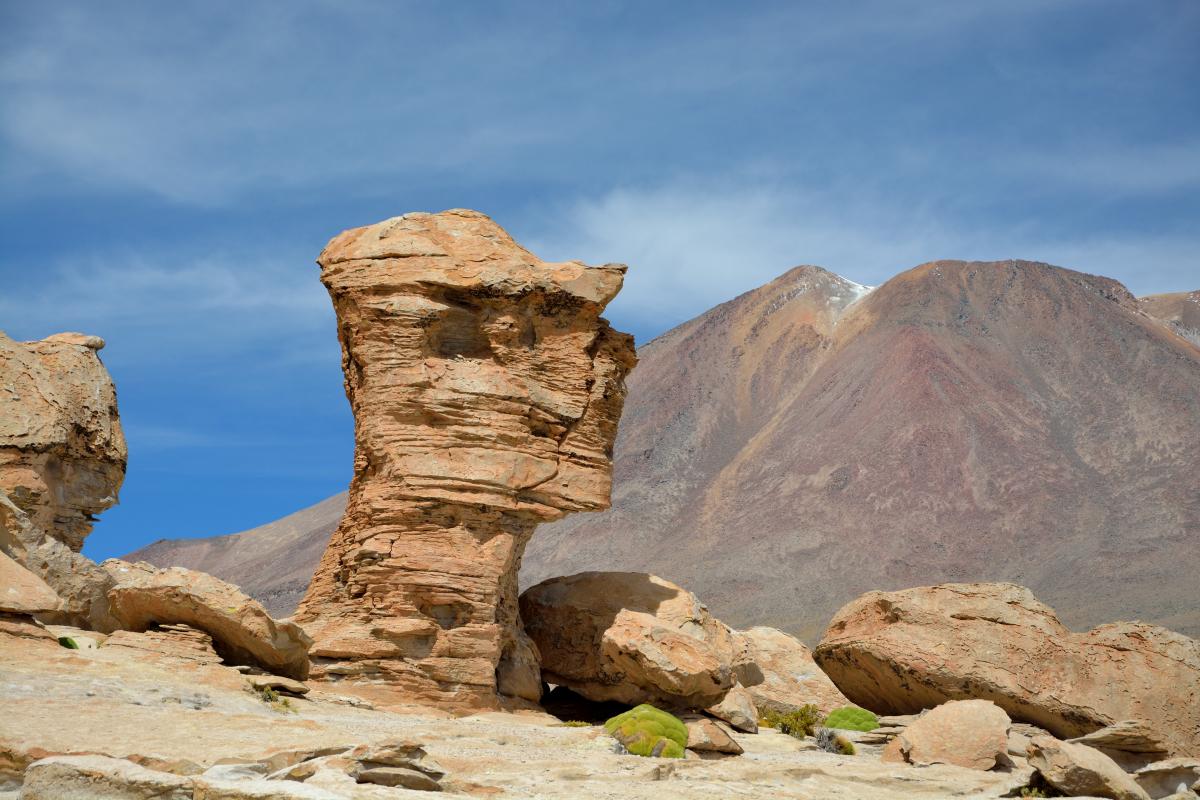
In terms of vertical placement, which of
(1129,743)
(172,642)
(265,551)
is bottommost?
(1129,743)

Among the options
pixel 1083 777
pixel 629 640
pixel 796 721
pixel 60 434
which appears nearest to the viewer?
pixel 1083 777

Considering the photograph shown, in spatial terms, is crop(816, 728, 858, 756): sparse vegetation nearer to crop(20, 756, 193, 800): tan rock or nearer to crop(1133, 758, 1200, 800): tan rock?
crop(1133, 758, 1200, 800): tan rock

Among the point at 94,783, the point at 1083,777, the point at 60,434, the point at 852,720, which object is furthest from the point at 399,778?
the point at 852,720

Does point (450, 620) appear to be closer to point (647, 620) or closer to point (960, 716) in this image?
point (647, 620)

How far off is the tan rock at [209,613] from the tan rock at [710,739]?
5647mm

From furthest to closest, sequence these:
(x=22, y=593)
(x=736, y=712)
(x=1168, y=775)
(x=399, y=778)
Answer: (x=736, y=712), (x=1168, y=775), (x=22, y=593), (x=399, y=778)

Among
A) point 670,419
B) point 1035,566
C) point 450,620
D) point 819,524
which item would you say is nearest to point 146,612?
point 450,620

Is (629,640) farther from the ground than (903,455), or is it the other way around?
(903,455)

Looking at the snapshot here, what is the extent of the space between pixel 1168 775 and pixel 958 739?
2779 mm

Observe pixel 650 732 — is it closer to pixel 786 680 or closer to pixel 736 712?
pixel 736 712

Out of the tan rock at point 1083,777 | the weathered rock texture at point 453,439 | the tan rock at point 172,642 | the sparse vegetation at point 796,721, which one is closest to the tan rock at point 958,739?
the tan rock at point 1083,777

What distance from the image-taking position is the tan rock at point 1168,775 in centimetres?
1953

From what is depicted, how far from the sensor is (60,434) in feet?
76.3

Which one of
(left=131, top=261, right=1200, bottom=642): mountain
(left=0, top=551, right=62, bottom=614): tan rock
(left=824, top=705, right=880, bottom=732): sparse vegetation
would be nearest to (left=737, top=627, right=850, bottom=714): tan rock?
(left=824, top=705, right=880, bottom=732): sparse vegetation
